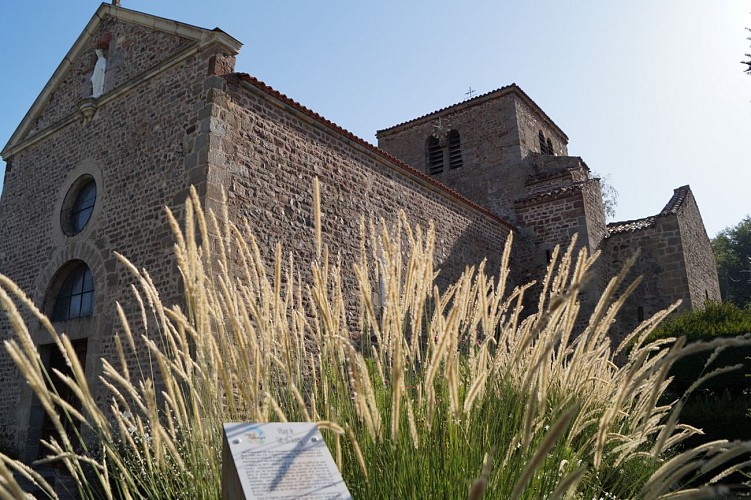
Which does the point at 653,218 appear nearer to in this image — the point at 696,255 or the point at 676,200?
the point at 676,200

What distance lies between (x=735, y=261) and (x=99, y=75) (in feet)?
93.8

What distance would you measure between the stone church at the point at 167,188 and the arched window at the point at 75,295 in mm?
28

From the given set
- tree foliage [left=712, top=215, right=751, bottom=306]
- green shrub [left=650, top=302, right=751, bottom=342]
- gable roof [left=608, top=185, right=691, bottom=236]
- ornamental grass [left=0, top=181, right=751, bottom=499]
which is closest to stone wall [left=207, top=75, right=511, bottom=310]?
green shrub [left=650, top=302, right=751, bottom=342]

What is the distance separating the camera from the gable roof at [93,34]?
23.2 ft

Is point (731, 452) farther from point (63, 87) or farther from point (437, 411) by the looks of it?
point (63, 87)

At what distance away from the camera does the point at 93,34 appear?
367 inches

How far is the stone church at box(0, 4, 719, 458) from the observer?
22.3ft

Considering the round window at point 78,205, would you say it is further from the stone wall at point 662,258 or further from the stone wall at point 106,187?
the stone wall at point 662,258

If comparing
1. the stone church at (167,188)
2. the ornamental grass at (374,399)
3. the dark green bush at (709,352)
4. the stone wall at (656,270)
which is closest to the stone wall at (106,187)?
the stone church at (167,188)

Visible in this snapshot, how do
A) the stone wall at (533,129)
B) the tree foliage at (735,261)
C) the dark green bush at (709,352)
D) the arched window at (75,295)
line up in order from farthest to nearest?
1. the tree foliage at (735,261)
2. the stone wall at (533,129)
3. the arched window at (75,295)
4. the dark green bush at (709,352)

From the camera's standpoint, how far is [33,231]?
8797 millimetres

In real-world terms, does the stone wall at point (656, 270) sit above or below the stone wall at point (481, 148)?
below

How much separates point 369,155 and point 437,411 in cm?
718

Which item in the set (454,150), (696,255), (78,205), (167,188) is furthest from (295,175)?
(696,255)
